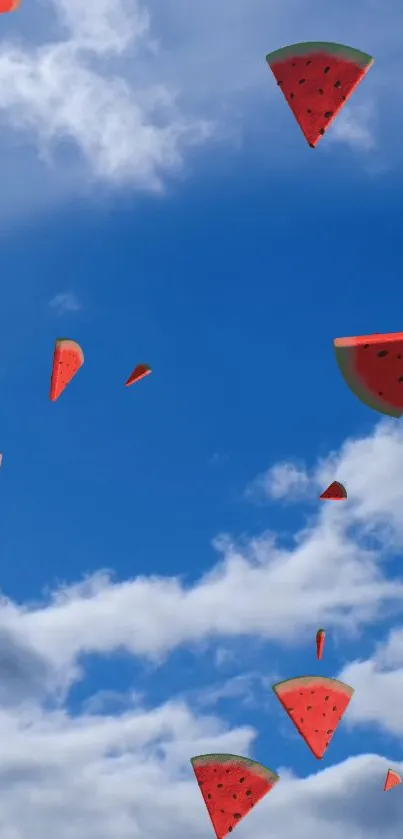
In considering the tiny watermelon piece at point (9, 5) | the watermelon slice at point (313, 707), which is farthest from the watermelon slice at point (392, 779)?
the tiny watermelon piece at point (9, 5)

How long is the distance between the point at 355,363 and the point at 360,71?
4394mm

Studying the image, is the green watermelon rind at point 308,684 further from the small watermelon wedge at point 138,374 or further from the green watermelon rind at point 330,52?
the green watermelon rind at point 330,52

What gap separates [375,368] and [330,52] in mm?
4608

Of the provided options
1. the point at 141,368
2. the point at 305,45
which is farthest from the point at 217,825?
the point at 305,45

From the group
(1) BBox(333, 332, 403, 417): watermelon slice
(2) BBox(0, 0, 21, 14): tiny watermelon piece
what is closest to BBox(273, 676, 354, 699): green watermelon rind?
(1) BBox(333, 332, 403, 417): watermelon slice

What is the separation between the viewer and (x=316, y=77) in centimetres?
1162

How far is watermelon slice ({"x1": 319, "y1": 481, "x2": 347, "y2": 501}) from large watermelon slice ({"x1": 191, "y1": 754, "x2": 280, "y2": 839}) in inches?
186

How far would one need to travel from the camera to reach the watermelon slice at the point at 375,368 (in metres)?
9.79

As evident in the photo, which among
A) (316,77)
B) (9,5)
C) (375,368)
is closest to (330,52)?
(316,77)

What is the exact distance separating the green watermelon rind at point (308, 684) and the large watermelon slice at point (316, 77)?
8542 mm

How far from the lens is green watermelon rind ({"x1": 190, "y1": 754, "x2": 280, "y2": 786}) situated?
14.0 m

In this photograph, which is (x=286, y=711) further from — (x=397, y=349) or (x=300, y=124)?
(x=300, y=124)

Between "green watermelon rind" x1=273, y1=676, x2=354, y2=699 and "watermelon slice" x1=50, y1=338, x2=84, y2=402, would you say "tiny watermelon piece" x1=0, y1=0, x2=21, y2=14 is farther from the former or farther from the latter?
"green watermelon rind" x1=273, y1=676, x2=354, y2=699

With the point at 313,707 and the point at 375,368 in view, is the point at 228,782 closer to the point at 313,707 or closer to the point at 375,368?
the point at 313,707
